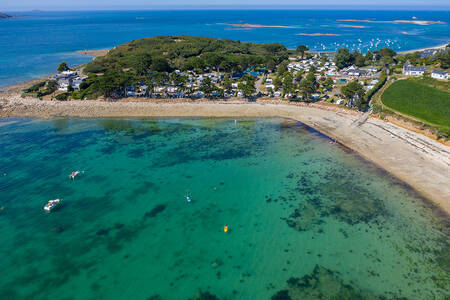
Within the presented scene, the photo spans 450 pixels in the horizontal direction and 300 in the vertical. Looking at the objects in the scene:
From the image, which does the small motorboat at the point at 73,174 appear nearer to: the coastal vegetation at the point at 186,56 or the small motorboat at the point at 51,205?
the small motorboat at the point at 51,205

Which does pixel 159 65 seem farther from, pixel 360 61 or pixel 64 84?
pixel 360 61

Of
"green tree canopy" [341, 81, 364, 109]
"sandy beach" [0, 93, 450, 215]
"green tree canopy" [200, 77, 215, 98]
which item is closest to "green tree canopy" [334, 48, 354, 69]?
"green tree canopy" [341, 81, 364, 109]

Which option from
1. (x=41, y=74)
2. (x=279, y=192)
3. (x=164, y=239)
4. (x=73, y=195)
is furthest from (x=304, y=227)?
(x=41, y=74)

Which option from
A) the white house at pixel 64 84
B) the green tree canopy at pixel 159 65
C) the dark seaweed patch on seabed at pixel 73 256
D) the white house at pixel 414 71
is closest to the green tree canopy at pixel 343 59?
the white house at pixel 414 71

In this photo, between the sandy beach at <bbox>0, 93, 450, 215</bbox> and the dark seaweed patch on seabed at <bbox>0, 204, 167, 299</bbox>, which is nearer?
the dark seaweed patch on seabed at <bbox>0, 204, 167, 299</bbox>

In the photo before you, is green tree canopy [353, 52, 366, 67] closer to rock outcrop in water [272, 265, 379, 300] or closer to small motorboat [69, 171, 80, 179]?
rock outcrop in water [272, 265, 379, 300]

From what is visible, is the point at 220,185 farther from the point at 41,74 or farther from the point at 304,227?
the point at 41,74
